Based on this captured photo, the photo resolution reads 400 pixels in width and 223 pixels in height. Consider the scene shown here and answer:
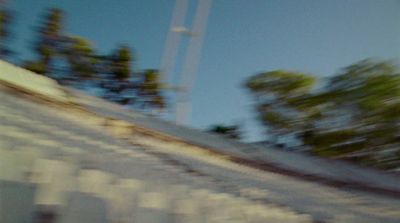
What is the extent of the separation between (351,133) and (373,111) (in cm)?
86

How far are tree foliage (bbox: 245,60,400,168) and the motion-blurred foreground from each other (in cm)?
336

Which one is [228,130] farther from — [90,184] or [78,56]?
[90,184]

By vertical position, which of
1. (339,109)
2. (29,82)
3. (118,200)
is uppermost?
(339,109)

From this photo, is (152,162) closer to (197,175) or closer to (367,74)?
(197,175)

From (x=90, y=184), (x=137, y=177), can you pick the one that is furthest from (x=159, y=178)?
(x=90, y=184)

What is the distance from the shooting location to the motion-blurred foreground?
76.2 inches

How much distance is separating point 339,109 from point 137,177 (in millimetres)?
8451

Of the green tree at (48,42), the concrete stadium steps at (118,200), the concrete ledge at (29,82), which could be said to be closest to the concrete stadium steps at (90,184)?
the concrete stadium steps at (118,200)

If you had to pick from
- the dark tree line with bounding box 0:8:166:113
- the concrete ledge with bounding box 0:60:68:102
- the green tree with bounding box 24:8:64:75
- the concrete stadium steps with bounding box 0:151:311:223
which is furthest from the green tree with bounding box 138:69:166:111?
the concrete stadium steps with bounding box 0:151:311:223

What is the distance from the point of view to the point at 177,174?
3.73m

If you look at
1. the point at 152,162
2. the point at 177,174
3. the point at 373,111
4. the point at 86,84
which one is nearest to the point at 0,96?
the point at 152,162

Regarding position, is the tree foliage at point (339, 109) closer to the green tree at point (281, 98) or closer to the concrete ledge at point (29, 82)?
the green tree at point (281, 98)

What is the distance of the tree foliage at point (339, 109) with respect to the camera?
9727 mm

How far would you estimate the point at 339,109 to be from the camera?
10305 millimetres
